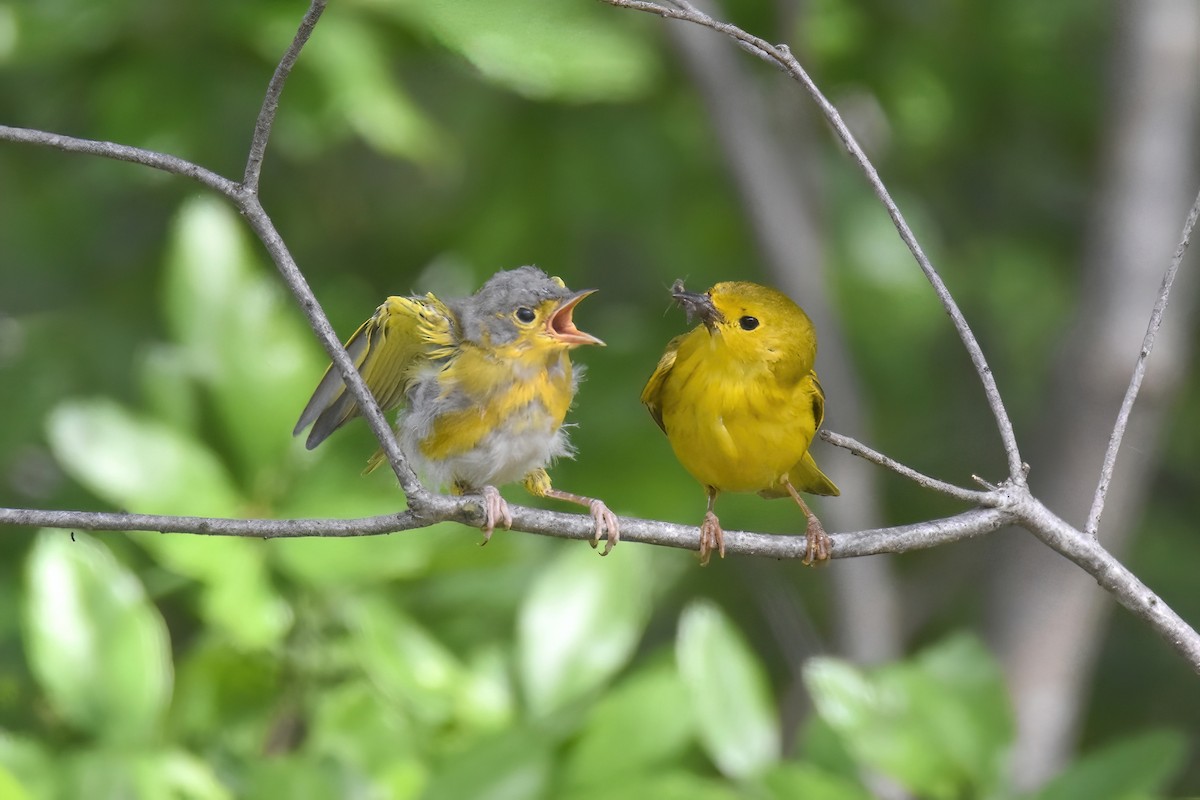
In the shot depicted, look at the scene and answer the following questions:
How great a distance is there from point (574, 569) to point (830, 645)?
223 cm

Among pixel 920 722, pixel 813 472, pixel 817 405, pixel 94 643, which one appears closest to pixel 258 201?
pixel 817 405

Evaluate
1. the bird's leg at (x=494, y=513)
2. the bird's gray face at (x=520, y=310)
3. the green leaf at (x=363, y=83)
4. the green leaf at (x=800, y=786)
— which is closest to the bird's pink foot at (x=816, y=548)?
the bird's leg at (x=494, y=513)

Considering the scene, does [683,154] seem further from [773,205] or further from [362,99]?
[362,99]

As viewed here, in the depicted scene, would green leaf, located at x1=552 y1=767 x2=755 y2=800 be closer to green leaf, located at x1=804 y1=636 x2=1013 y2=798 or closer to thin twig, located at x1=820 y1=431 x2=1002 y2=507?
green leaf, located at x1=804 y1=636 x2=1013 y2=798

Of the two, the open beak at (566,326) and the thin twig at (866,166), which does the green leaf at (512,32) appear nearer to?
the thin twig at (866,166)

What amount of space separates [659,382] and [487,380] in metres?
0.51

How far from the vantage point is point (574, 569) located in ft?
11.9

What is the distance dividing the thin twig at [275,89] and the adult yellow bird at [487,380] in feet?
2.63

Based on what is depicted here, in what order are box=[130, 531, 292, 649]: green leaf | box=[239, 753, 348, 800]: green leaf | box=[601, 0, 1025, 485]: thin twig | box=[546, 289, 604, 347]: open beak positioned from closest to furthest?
box=[601, 0, 1025, 485]: thin twig, box=[546, 289, 604, 347]: open beak, box=[239, 753, 348, 800]: green leaf, box=[130, 531, 292, 649]: green leaf

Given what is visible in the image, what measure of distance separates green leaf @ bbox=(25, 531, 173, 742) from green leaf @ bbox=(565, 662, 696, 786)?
3.38 ft

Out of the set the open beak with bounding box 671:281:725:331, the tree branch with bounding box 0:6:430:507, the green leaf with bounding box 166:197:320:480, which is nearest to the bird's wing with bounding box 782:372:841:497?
the open beak with bounding box 671:281:725:331

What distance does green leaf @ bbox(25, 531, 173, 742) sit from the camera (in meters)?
3.32

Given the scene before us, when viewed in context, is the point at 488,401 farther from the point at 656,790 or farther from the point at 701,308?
the point at 656,790

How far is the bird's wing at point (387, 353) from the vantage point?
7.48ft
